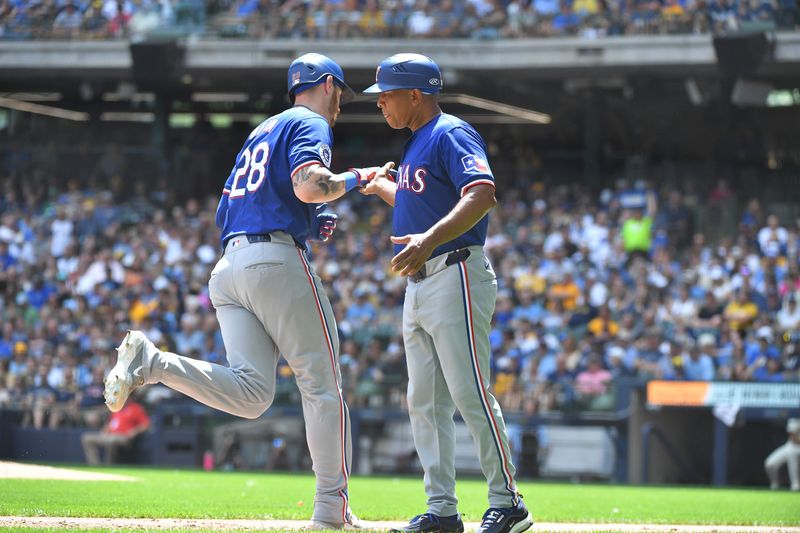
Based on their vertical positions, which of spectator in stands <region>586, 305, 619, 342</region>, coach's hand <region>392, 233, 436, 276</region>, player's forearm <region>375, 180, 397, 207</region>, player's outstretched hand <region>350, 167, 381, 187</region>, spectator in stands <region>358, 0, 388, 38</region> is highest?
spectator in stands <region>358, 0, 388, 38</region>

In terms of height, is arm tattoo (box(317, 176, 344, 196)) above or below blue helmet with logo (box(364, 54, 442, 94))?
below

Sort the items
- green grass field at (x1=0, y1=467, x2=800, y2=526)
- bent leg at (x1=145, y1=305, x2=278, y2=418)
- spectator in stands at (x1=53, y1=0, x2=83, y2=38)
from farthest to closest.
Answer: spectator in stands at (x1=53, y1=0, x2=83, y2=38) → green grass field at (x1=0, y1=467, x2=800, y2=526) → bent leg at (x1=145, y1=305, x2=278, y2=418)

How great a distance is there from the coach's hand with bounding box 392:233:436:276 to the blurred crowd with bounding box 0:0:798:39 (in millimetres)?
15389

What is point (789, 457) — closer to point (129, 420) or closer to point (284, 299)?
point (129, 420)

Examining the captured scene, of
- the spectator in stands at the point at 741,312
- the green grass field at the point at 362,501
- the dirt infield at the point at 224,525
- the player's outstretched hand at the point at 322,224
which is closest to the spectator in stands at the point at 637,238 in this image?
the spectator in stands at the point at 741,312

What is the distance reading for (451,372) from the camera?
5.66 meters

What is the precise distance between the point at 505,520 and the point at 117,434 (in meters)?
11.7

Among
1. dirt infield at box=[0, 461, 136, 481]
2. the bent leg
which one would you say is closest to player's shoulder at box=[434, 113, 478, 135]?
the bent leg

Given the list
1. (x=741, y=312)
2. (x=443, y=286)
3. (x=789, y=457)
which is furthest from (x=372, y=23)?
(x=443, y=286)

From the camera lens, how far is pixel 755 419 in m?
14.5

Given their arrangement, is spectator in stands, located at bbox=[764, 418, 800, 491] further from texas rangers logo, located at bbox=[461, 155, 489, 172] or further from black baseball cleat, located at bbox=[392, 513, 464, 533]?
texas rangers logo, located at bbox=[461, 155, 489, 172]

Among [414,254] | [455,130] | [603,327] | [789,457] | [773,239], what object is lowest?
[789,457]

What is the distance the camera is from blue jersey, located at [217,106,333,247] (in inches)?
231

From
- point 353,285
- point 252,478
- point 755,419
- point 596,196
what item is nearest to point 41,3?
point 353,285
